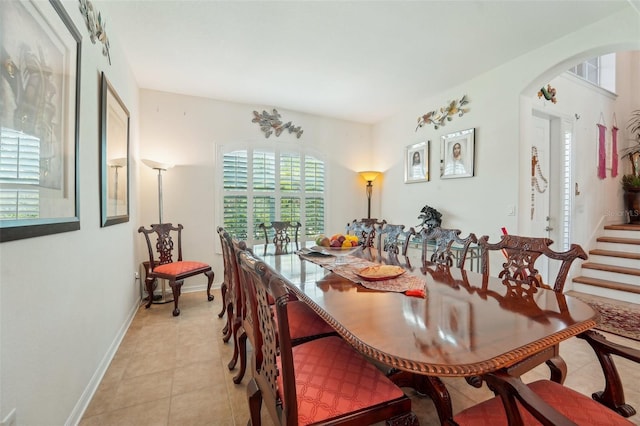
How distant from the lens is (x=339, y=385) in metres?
1.06

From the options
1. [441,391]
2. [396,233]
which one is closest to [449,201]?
[396,233]

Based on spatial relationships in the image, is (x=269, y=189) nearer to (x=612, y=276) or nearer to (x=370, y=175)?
(x=370, y=175)

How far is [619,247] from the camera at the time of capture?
3.99 meters

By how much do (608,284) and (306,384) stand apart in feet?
15.0

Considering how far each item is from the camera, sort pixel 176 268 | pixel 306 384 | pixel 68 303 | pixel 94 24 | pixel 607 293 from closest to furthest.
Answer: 1. pixel 306 384
2. pixel 68 303
3. pixel 94 24
4. pixel 176 268
5. pixel 607 293

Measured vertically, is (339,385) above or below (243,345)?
above

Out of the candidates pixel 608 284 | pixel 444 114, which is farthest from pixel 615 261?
pixel 444 114

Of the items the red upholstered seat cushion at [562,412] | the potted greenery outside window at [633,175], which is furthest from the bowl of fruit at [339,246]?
the potted greenery outside window at [633,175]

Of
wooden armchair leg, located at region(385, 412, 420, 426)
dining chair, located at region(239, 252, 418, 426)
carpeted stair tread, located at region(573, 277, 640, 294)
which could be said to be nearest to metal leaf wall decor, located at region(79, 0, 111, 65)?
dining chair, located at region(239, 252, 418, 426)

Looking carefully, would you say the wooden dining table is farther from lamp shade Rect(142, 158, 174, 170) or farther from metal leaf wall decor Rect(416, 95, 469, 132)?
metal leaf wall decor Rect(416, 95, 469, 132)

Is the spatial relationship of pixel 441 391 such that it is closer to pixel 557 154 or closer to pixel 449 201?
pixel 449 201

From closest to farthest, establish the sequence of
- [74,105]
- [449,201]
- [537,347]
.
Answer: [537,347] < [74,105] < [449,201]

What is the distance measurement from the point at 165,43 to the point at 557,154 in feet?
16.3

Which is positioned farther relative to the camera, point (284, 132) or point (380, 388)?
point (284, 132)
